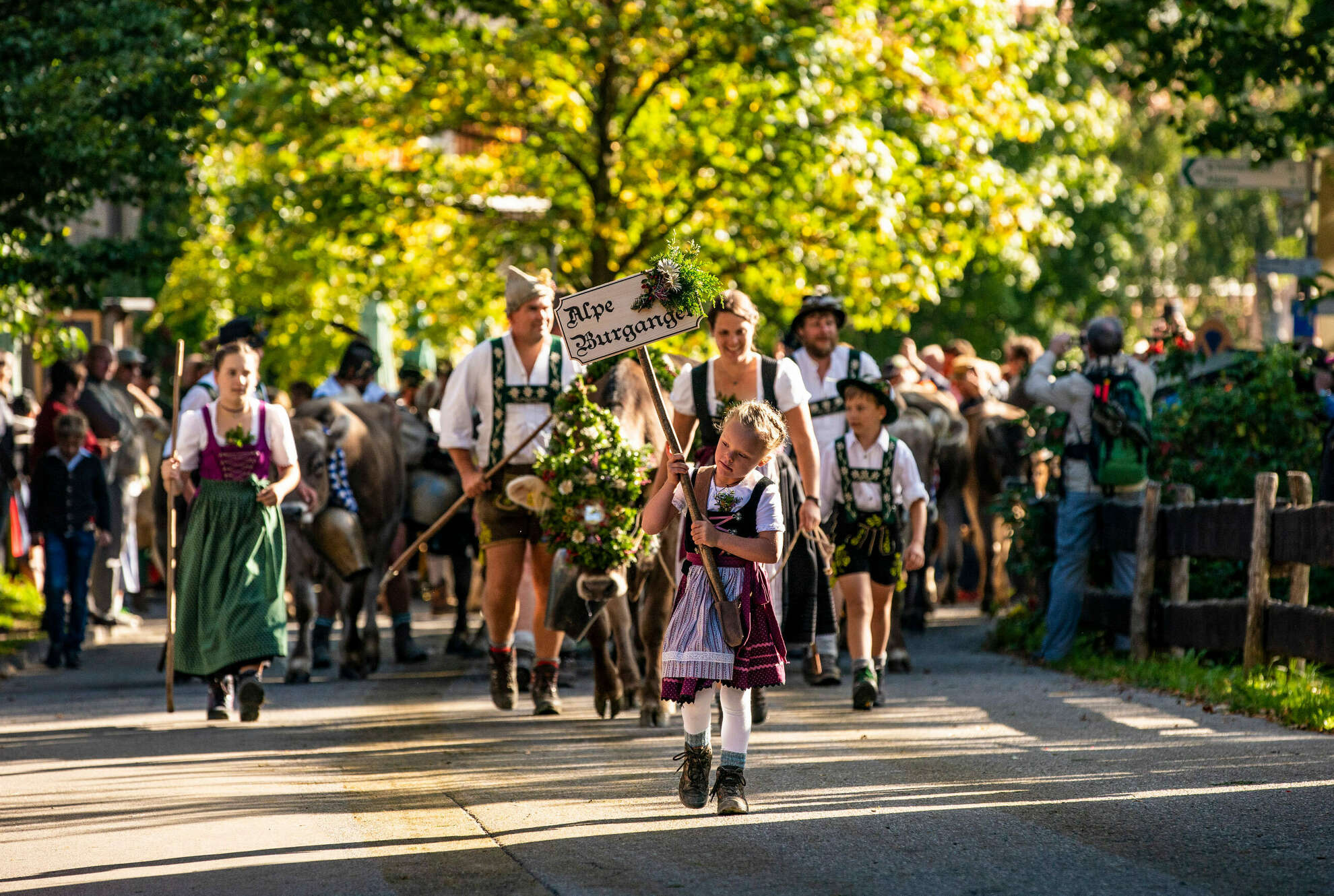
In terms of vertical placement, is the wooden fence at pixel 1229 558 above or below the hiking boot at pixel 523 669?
above

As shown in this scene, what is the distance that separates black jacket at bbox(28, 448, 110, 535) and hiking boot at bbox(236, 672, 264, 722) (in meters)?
4.20

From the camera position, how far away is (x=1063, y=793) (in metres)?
7.66

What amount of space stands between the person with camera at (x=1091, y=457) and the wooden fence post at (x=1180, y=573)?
492 mm

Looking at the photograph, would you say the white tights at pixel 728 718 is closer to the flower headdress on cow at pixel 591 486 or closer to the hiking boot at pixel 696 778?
the hiking boot at pixel 696 778

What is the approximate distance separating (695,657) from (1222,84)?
10010 mm

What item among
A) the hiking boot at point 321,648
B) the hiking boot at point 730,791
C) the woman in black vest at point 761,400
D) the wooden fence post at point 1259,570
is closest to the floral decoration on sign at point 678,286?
the woman in black vest at point 761,400

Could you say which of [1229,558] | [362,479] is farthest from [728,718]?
[362,479]

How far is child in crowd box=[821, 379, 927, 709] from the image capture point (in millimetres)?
10789

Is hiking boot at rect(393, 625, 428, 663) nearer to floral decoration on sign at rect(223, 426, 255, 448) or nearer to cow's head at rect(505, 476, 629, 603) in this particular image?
floral decoration on sign at rect(223, 426, 255, 448)

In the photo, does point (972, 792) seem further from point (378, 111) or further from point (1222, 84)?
point (378, 111)

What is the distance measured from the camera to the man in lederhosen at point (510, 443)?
1045 centimetres

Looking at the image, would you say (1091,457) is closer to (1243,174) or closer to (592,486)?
(1243,174)

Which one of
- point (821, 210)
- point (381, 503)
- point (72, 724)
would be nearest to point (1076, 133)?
point (821, 210)

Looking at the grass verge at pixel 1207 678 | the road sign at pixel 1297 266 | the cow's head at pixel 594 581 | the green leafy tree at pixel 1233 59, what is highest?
the green leafy tree at pixel 1233 59
